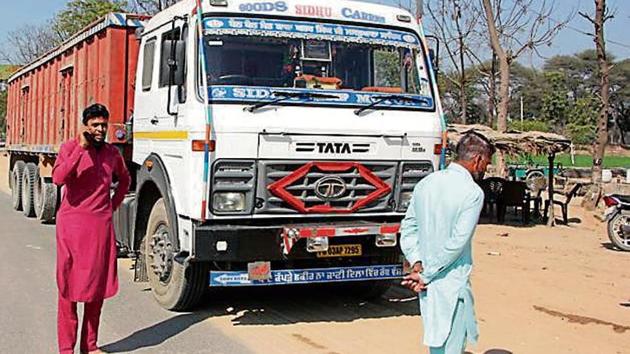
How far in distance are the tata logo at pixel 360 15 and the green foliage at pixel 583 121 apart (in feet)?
163

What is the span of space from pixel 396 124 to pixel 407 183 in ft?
1.80

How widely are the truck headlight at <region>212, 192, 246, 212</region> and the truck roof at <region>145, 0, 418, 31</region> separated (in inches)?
62.4

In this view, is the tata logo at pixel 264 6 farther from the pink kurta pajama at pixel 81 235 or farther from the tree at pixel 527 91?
the tree at pixel 527 91

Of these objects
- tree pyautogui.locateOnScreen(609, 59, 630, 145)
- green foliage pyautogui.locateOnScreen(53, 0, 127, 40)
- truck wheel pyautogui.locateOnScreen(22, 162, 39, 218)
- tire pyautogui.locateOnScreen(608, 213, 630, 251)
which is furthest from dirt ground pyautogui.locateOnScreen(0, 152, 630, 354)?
tree pyautogui.locateOnScreen(609, 59, 630, 145)

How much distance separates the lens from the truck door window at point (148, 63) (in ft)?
26.0

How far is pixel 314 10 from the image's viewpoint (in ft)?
23.6

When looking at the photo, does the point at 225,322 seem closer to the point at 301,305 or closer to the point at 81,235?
the point at 301,305

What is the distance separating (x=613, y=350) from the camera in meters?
6.50

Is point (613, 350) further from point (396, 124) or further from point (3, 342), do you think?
point (3, 342)

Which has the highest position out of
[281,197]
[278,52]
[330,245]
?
[278,52]

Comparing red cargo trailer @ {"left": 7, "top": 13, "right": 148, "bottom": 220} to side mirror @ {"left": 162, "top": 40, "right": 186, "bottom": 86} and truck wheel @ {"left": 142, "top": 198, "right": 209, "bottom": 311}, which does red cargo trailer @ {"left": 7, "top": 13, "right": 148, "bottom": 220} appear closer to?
truck wheel @ {"left": 142, "top": 198, "right": 209, "bottom": 311}

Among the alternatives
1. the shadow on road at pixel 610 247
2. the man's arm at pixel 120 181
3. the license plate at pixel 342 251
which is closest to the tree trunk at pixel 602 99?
the shadow on road at pixel 610 247

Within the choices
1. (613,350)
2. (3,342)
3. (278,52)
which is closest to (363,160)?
(278,52)

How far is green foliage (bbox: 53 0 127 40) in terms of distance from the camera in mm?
35781
